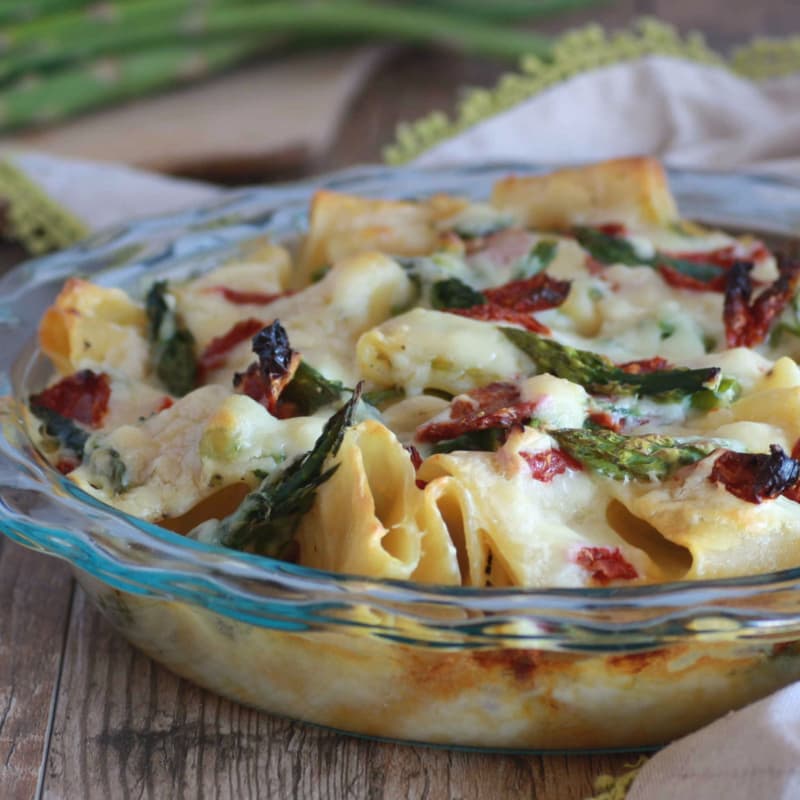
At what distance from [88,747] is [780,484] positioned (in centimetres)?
97

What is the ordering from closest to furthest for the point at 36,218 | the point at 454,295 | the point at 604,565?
the point at 604,565
the point at 454,295
the point at 36,218

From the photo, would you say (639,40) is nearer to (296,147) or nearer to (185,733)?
(296,147)

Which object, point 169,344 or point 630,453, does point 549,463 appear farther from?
point 169,344

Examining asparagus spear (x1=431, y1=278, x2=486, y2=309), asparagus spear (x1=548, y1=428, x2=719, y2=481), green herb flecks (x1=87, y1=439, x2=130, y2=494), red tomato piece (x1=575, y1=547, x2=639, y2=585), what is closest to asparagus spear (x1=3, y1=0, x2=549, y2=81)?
asparagus spear (x1=431, y1=278, x2=486, y2=309)

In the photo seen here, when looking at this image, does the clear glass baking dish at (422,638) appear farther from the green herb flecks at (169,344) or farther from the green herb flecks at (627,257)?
the green herb flecks at (627,257)

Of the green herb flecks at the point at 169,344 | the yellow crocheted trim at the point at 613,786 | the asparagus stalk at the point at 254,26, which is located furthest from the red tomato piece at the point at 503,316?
the asparagus stalk at the point at 254,26

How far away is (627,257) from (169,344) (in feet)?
2.68

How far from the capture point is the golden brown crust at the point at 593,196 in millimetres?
2520

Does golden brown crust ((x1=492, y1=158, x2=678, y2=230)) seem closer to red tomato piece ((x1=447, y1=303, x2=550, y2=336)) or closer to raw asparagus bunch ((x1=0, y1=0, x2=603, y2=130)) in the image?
red tomato piece ((x1=447, y1=303, x2=550, y2=336))

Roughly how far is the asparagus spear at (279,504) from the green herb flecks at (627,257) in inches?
30.6

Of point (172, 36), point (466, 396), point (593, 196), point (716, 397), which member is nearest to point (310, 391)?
point (466, 396)

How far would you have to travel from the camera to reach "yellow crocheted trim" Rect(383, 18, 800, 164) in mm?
3414

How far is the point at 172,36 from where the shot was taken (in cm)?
438

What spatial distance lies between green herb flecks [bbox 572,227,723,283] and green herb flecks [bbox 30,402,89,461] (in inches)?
37.9
